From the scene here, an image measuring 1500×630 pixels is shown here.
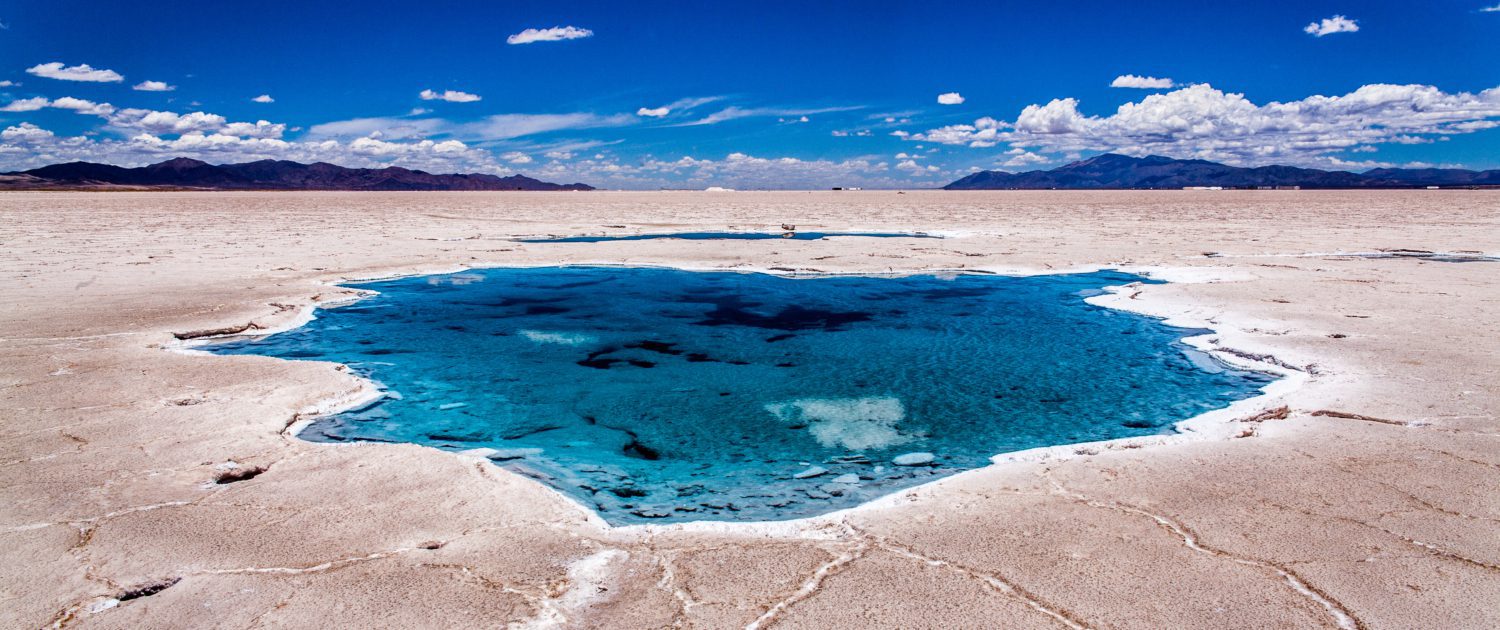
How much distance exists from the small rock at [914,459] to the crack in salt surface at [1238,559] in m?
0.96

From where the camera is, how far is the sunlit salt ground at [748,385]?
5.21 m

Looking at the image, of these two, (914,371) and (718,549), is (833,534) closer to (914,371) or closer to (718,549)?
(718,549)

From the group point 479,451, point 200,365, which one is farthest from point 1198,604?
point 200,365

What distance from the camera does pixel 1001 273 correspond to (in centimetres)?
1461

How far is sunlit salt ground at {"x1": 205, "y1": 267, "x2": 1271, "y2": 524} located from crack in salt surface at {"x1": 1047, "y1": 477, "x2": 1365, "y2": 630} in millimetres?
1037

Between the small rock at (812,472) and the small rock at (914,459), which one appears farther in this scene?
the small rock at (914,459)

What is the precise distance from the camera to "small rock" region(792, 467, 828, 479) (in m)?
5.07

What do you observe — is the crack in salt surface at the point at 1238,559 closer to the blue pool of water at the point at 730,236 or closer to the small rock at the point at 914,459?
the small rock at the point at 914,459

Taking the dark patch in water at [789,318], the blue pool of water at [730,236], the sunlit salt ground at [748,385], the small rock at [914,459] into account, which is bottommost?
the small rock at [914,459]

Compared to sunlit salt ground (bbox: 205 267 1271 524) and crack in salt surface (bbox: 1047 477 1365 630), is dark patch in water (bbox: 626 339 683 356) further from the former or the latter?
crack in salt surface (bbox: 1047 477 1365 630)

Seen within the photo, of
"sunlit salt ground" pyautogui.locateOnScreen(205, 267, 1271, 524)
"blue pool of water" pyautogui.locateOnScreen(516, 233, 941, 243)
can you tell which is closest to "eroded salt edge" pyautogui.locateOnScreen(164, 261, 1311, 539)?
"sunlit salt ground" pyautogui.locateOnScreen(205, 267, 1271, 524)

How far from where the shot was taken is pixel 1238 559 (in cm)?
353

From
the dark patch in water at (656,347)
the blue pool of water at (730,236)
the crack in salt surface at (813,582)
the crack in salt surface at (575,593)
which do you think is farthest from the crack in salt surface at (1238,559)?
the blue pool of water at (730,236)

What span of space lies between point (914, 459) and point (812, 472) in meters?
0.73
